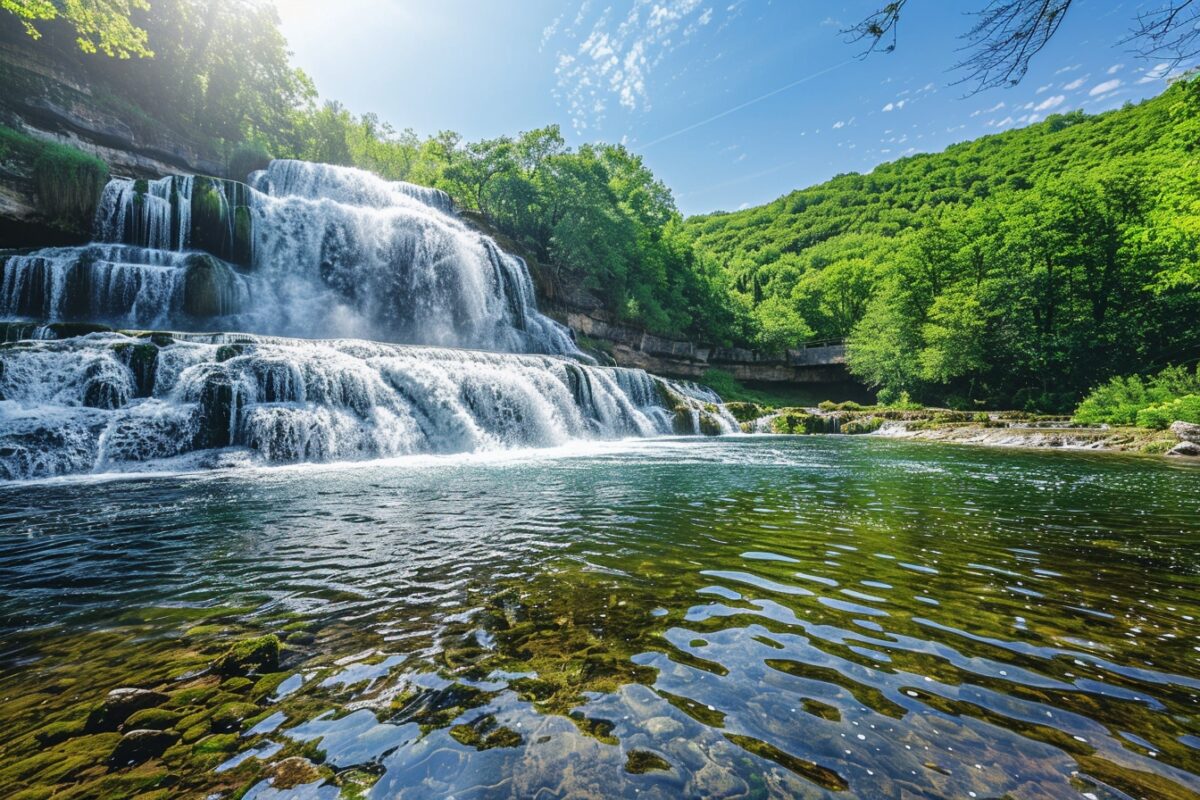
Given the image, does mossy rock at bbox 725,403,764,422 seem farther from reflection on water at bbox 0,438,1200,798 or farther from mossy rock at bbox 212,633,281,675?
mossy rock at bbox 212,633,281,675

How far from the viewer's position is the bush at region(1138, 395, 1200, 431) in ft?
47.1

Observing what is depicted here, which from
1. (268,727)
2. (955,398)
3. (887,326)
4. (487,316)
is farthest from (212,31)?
(955,398)

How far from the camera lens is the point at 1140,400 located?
18.0 metres

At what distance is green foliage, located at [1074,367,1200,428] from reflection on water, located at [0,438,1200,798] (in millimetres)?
15500

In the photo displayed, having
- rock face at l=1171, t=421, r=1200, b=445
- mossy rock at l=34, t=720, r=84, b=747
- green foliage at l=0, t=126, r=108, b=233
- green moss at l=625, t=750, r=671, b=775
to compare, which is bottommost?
green moss at l=625, t=750, r=671, b=775

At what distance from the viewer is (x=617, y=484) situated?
24.9ft

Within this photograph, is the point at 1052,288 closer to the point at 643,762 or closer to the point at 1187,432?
the point at 1187,432

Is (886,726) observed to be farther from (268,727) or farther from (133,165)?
(133,165)

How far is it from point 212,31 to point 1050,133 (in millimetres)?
93916

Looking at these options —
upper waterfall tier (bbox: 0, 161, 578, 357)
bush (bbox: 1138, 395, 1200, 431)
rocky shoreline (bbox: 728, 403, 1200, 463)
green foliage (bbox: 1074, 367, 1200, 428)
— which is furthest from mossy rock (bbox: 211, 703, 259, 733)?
green foliage (bbox: 1074, 367, 1200, 428)

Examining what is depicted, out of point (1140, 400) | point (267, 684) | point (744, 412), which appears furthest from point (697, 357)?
point (267, 684)

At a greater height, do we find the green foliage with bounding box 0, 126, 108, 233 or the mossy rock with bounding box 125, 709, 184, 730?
the green foliage with bounding box 0, 126, 108, 233

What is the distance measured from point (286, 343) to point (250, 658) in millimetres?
13493

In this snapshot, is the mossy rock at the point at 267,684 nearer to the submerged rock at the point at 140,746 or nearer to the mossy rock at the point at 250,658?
the mossy rock at the point at 250,658
